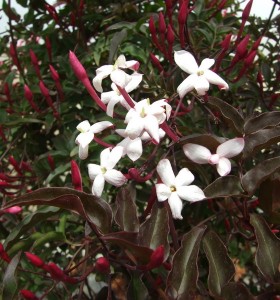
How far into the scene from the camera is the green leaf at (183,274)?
571 millimetres

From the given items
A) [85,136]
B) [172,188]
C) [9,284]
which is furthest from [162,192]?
[9,284]

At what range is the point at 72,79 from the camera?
1017mm

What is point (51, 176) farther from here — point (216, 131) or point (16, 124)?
point (216, 131)

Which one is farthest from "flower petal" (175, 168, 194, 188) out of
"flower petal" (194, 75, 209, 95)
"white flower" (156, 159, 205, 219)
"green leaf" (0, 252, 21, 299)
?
"green leaf" (0, 252, 21, 299)

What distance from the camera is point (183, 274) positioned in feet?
1.90

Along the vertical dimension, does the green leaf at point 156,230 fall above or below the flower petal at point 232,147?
below

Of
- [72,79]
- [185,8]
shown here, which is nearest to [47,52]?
[72,79]

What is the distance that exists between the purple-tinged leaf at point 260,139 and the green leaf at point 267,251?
9 cm

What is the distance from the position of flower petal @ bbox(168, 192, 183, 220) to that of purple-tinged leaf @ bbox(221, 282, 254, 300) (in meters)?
0.11

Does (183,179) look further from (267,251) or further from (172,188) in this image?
(267,251)

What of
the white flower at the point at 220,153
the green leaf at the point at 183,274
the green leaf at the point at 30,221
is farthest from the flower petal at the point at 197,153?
the green leaf at the point at 30,221

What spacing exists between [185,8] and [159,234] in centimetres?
36

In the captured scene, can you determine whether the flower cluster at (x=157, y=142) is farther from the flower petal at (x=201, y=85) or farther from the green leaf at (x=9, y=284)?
the green leaf at (x=9, y=284)

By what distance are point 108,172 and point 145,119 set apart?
9 cm
